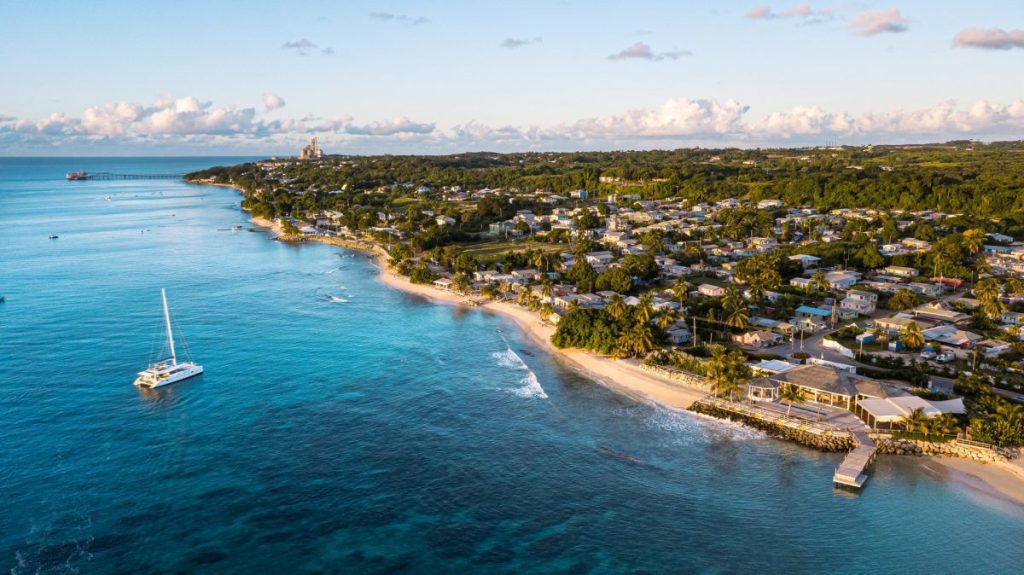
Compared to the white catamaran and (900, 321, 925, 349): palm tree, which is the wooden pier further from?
the white catamaran

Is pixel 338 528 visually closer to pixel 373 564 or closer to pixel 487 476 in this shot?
pixel 373 564

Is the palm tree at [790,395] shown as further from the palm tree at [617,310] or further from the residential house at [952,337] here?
the residential house at [952,337]

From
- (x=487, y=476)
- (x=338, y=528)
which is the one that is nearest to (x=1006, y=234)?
(x=487, y=476)

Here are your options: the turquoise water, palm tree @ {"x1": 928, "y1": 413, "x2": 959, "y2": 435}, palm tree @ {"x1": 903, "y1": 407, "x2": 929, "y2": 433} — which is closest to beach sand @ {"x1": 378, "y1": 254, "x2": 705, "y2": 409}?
the turquoise water

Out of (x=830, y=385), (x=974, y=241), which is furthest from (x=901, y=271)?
(x=830, y=385)

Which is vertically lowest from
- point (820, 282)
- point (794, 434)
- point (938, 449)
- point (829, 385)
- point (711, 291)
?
point (938, 449)

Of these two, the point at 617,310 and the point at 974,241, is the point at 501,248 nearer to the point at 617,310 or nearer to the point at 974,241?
the point at 617,310

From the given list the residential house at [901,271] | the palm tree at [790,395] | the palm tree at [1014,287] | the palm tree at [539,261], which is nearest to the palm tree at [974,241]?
the residential house at [901,271]
